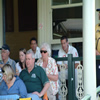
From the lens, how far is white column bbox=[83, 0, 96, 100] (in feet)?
13.9

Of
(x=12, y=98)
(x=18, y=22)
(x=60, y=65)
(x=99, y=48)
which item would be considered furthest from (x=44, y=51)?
(x=18, y=22)

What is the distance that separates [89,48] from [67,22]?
3.76 metres

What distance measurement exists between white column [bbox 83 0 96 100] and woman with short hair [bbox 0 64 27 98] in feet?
4.47

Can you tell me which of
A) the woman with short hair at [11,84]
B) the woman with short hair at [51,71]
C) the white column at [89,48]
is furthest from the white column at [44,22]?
the white column at [89,48]

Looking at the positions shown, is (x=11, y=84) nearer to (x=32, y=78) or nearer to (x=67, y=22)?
(x=32, y=78)

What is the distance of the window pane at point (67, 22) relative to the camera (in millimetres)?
7785

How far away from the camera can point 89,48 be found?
167 inches

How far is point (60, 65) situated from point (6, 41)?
312 centimetres

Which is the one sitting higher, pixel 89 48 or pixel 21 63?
pixel 89 48

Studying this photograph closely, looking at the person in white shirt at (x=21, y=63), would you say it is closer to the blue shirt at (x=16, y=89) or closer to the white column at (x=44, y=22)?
the blue shirt at (x=16, y=89)

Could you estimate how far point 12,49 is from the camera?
9.64 m

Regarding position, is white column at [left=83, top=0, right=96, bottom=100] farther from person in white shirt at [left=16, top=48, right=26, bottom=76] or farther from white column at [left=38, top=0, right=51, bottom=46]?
white column at [left=38, top=0, right=51, bottom=46]

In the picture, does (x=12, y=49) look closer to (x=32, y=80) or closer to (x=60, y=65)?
(x=60, y=65)

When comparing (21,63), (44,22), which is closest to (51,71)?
(21,63)
